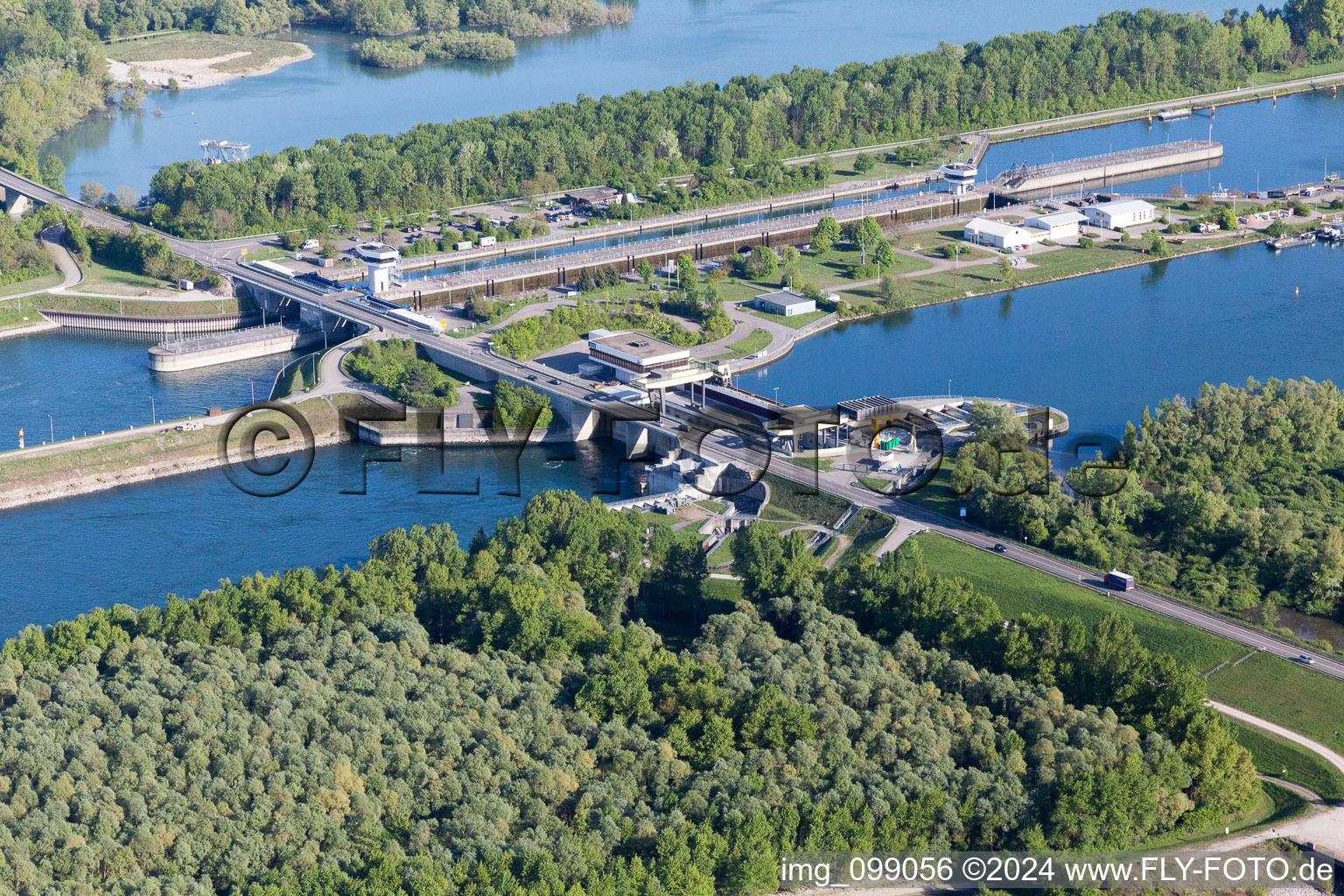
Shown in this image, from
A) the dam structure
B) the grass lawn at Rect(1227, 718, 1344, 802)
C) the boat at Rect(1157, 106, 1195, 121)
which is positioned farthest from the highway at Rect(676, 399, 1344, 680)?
the boat at Rect(1157, 106, 1195, 121)

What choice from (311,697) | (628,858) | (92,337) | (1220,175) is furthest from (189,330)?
(1220,175)

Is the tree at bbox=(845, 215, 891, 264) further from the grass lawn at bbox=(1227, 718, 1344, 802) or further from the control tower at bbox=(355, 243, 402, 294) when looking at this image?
the grass lawn at bbox=(1227, 718, 1344, 802)

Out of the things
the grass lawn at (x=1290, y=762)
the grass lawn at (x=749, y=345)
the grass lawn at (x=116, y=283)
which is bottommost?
the grass lawn at (x=1290, y=762)

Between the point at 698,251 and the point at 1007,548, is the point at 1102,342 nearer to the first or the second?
the point at 698,251

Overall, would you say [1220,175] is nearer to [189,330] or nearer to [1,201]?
[189,330]

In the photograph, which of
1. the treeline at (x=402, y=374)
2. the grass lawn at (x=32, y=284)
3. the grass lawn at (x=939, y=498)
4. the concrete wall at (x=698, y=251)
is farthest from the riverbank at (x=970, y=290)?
the grass lawn at (x=32, y=284)

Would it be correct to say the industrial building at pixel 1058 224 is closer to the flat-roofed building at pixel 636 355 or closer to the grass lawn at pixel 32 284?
the flat-roofed building at pixel 636 355
